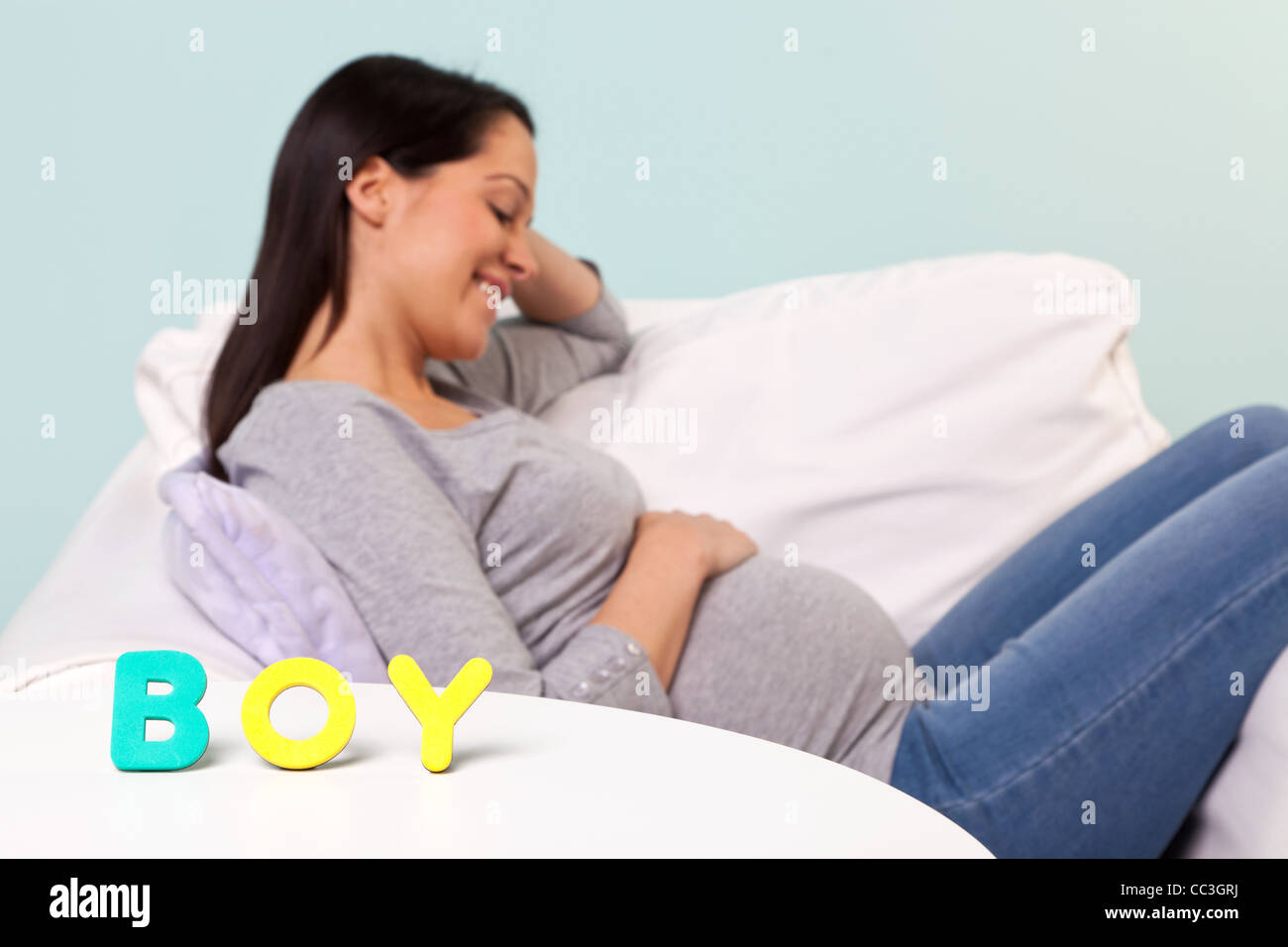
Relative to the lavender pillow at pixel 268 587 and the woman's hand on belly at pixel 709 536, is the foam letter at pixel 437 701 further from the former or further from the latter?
the woman's hand on belly at pixel 709 536

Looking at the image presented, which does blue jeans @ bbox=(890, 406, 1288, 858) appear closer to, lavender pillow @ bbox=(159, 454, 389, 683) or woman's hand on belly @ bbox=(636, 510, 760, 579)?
woman's hand on belly @ bbox=(636, 510, 760, 579)

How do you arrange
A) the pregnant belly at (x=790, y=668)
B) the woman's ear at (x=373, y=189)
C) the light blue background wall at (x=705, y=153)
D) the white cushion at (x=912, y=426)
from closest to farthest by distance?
1. the pregnant belly at (x=790, y=668)
2. the woman's ear at (x=373, y=189)
3. the white cushion at (x=912, y=426)
4. the light blue background wall at (x=705, y=153)

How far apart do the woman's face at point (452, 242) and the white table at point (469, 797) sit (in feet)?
2.18

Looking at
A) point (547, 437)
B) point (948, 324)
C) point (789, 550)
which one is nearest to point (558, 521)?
point (547, 437)

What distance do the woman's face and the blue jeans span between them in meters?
0.65

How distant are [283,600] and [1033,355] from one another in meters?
1.01

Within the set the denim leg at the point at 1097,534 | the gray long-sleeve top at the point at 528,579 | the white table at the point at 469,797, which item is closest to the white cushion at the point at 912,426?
the denim leg at the point at 1097,534

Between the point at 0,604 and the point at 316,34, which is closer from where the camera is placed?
the point at 316,34

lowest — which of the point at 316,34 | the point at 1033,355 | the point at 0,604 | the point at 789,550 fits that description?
the point at 0,604

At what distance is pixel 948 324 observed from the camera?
4.87ft

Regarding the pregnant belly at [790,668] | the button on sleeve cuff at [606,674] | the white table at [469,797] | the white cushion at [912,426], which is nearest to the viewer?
the white table at [469,797]

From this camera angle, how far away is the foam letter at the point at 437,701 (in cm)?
56

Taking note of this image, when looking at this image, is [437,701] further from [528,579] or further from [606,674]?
[528,579]
